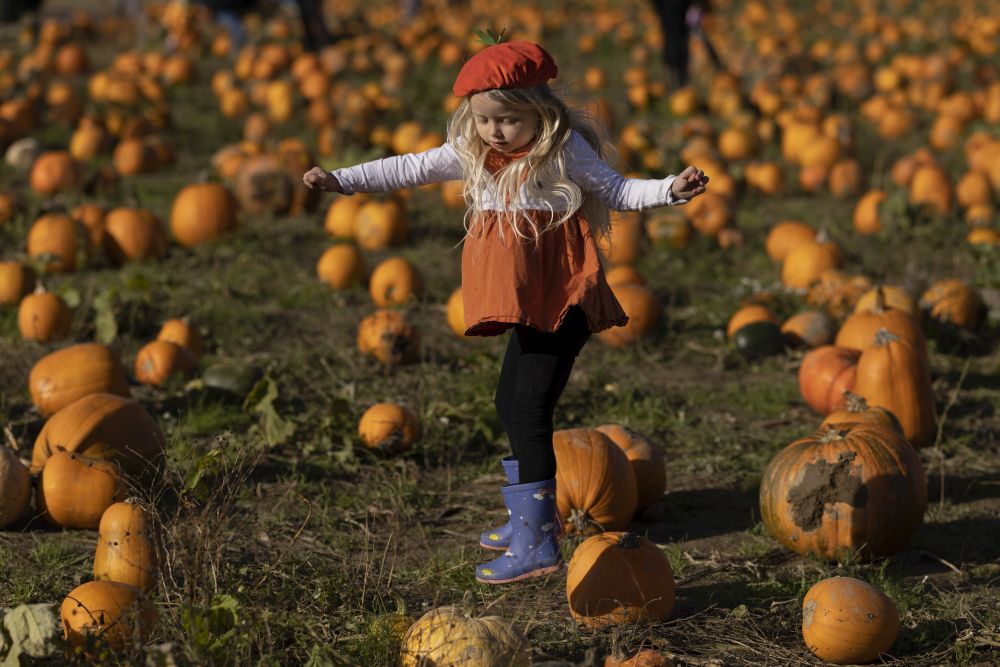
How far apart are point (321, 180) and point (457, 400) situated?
7.55 ft

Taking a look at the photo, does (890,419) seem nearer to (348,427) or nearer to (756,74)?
(348,427)

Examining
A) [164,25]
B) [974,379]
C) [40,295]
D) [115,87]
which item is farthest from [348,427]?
[164,25]

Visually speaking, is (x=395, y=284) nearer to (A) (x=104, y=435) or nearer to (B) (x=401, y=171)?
(A) (x=104, y=435)

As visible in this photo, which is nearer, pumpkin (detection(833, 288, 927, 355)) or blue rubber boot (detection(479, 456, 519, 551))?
blue rubber boot (detection(479, 456, 519, 551))

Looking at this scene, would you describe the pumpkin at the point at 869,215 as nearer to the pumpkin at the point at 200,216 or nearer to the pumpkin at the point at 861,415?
the pumpkin at the point at 861,415

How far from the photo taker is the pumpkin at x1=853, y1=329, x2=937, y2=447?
6141 millimetres

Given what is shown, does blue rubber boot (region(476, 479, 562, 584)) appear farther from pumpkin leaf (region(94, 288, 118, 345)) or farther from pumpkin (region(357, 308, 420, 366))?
pumpkin leaf (region(94, 288, 118, 345))

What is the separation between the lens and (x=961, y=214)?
388 inches

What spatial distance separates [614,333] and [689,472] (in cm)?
169

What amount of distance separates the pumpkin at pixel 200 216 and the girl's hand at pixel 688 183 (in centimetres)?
555

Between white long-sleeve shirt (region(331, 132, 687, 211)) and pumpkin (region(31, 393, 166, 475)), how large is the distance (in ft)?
4.87

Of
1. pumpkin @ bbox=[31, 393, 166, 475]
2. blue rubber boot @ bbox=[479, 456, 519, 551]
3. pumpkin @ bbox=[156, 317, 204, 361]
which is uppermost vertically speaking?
pumpkin @ bbox=[156, 317, 204, 361]

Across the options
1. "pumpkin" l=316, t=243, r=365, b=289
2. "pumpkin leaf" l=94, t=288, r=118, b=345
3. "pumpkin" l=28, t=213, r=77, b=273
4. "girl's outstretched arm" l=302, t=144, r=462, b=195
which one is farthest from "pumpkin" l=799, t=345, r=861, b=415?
"pumpkin" l=28, t=213, r=77, b=273

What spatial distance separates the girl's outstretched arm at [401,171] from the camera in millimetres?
4695
